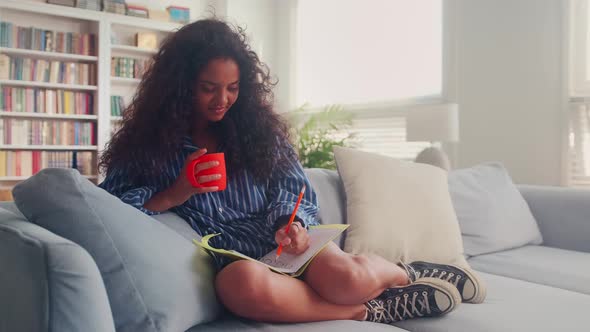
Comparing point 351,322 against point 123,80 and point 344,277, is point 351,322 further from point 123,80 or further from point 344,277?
point 123,80

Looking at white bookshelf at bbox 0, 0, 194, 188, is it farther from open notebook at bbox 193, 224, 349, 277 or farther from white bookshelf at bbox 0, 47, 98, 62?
open notebook at bbox 193, 224, 349, 277

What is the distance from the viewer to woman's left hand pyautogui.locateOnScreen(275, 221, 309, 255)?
132cm

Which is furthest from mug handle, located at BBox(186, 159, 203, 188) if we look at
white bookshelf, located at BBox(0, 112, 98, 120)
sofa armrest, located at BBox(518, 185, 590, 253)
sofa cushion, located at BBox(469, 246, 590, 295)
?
white bookshelf, located at BBox(0, 112, 98, 120)

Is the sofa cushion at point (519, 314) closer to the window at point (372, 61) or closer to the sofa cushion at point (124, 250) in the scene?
the sofa cushion at point (124, 250)

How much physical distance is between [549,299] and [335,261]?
65cm

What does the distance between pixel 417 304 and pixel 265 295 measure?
0.41 meters

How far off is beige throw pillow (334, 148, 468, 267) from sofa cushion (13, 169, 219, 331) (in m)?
0.76

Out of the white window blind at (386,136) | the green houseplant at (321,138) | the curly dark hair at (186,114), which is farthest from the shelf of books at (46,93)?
the curly dark hair at (186,114)

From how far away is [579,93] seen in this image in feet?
10.4

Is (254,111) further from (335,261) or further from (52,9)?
(52,9)

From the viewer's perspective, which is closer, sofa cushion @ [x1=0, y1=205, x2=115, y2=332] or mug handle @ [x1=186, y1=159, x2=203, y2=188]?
sofa cushion @ [x1=0, y1=205, x2=115, y2=332]

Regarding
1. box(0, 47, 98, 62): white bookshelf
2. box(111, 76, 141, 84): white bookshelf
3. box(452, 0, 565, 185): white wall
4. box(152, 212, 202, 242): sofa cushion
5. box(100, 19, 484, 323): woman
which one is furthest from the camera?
box(111, 76, 141, 84): white bookshelf

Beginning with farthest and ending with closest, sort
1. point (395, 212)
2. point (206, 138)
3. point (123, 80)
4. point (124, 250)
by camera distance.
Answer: point (123, 80) → point (395, 212) → point (206, 138) → point (124, 250)

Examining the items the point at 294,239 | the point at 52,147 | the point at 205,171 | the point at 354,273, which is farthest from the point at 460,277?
the point at 52,147
